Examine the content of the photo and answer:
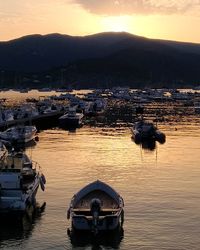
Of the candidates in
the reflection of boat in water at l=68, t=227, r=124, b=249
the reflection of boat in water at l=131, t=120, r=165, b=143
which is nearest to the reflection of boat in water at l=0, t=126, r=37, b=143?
the reflection of boat in water at l=131, t=120, r=165, b=143

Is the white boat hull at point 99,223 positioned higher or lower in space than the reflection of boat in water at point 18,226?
higher

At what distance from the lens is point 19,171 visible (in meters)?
35.3

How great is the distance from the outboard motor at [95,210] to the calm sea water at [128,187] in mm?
856

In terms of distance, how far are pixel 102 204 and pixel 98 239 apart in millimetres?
3259

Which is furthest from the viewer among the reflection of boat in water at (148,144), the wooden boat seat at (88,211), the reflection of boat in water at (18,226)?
the reflection of boat in water at (148,144)

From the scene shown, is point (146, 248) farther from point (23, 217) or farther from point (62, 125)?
point (62, 125)

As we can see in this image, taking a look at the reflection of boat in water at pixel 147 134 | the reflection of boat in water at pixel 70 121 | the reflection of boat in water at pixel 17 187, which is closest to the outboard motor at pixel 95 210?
the reflection of boat in water at pixel 17 187

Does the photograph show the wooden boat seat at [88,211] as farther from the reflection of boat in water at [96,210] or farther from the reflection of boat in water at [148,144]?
the reflection of boat in water at [148,144]

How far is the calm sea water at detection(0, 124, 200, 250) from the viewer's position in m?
29.6

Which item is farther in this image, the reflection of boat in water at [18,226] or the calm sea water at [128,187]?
the reflection of boat in water at [18,226]

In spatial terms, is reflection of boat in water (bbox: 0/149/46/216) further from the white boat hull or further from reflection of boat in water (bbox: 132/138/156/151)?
reflection of boat in water (bbox: 132/138/156/151)

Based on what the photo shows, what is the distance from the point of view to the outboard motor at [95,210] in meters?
29.4

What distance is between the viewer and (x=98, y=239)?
29.4 m

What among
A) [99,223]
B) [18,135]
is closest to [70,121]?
[18,135]
